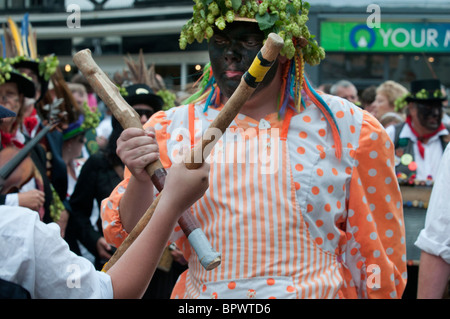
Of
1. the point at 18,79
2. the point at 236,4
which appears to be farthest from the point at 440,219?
the point at 18,79

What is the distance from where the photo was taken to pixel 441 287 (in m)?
2.47

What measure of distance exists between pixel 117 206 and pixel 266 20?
2.77 ft

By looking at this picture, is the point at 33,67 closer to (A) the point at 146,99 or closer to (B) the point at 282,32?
(A) the point at 146,99

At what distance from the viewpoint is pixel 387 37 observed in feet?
33.5

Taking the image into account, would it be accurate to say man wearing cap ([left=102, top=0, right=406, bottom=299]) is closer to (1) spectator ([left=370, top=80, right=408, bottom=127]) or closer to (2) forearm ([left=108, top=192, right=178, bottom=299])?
(2) forearm ([left=108, top=192, right=178, bottom=299])

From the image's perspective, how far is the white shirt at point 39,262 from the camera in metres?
1.35

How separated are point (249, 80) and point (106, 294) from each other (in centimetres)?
62

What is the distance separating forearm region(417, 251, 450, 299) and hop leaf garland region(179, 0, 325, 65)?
0.98 m

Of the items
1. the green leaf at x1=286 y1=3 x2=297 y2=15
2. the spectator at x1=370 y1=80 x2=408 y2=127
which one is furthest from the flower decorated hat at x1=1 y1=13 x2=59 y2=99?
the spectator at x1=370 y1=80 x2=408 y2=127

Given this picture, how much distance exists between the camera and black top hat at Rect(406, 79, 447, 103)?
5.59 m

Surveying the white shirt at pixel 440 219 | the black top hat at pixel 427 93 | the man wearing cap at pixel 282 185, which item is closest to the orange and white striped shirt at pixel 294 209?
the man wearing cap at pixel 282 185

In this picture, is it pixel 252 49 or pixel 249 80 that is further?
pixel 252 49
